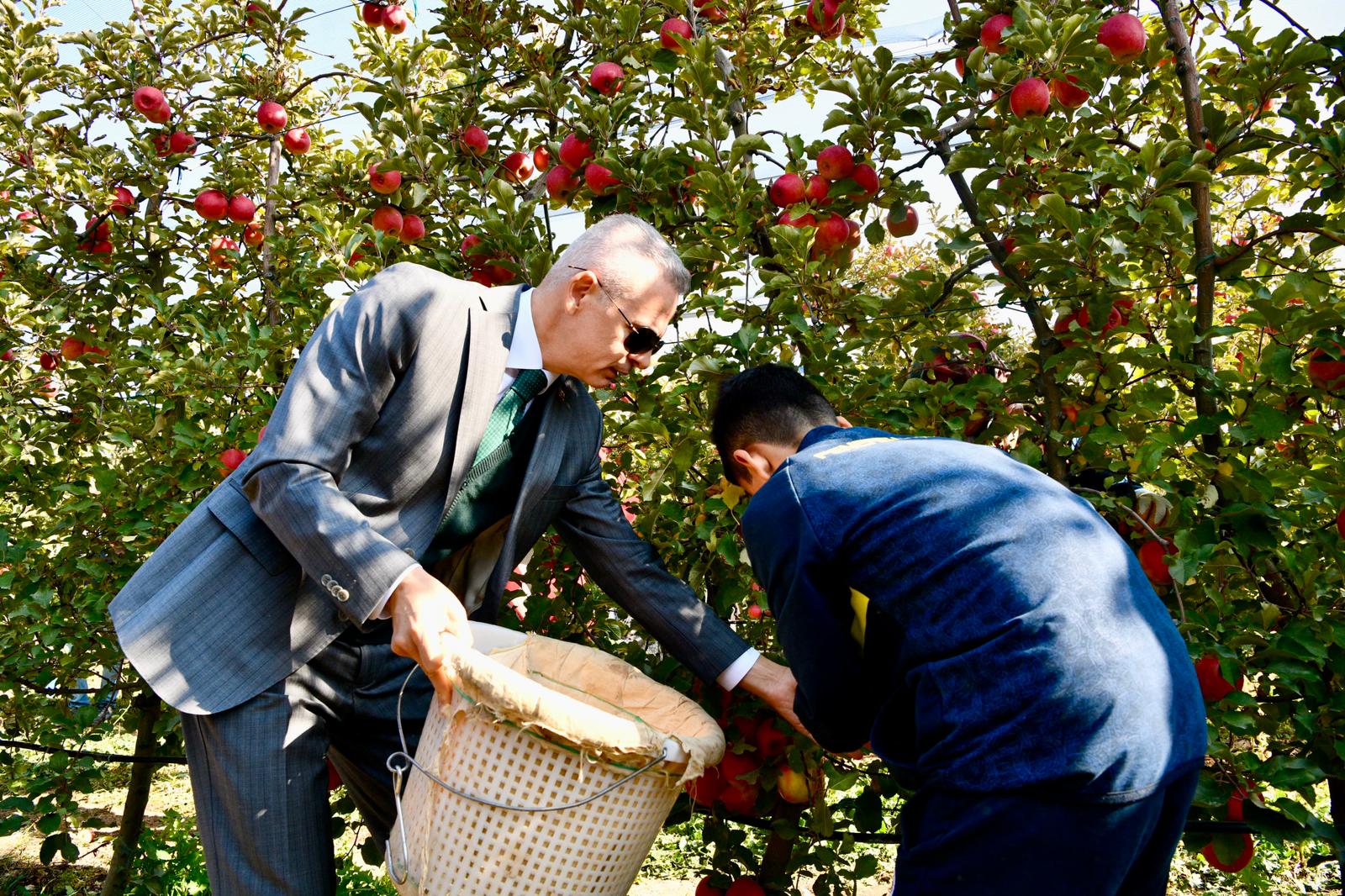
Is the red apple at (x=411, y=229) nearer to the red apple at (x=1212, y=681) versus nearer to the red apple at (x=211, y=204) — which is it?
the red apple at (x=211, y=204)

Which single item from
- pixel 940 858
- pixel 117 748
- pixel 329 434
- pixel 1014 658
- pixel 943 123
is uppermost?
pixel 943 123

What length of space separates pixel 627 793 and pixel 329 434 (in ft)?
2.37

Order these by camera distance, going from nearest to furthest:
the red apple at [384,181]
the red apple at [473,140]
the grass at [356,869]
Answer: the red apple at [384,181] → the red apple at [473,140] → the grass at [356,869]

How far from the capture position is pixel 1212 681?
5.69ft

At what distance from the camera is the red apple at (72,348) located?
3250mm

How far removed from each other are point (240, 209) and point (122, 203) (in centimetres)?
38

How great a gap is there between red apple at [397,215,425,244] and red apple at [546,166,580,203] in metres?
0.44

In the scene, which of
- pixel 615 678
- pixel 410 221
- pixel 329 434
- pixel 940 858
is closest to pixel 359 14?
pixel 410 221

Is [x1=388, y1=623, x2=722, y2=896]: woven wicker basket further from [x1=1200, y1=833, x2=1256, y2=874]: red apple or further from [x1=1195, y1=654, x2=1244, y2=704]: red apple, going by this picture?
[x1=1200, y1=833, x2=1256, y2=874]: red apple

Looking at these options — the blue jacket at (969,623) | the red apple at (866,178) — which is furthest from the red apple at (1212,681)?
the red apple at (866,178)

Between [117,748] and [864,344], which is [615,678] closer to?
[864,344]

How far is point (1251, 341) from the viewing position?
9.07ft

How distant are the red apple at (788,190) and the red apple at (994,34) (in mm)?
459

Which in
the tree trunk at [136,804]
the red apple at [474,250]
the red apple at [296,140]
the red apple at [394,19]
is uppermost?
the red apple at [394,19]
